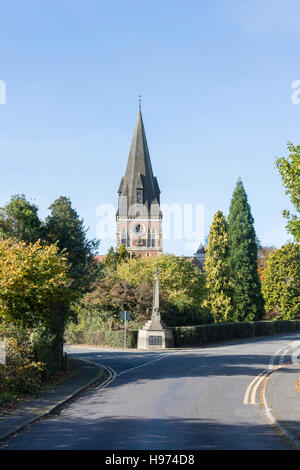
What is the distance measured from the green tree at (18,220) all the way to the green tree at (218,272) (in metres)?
34.7

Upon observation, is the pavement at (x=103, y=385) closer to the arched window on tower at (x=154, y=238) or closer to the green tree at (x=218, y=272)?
the green tree at (x=218, y=272)

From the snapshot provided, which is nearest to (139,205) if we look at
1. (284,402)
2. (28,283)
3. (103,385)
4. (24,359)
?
(103,385)

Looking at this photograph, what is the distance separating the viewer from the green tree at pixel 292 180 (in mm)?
14384

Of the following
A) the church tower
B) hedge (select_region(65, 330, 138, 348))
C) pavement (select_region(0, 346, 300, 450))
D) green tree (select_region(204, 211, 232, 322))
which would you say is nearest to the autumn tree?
pavement (select_region(0, 346, 300, 450))

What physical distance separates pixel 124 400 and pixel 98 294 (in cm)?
2847

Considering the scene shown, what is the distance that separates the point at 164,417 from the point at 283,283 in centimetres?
5729

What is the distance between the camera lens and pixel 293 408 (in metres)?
13.2

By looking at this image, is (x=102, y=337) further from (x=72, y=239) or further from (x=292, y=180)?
(x=292, y=180)

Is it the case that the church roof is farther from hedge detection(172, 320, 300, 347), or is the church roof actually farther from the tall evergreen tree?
hedge detection(172, 320, 300, 347)

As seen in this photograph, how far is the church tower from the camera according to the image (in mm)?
103438

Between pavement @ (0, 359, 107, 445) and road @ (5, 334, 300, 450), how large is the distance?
245 mm
